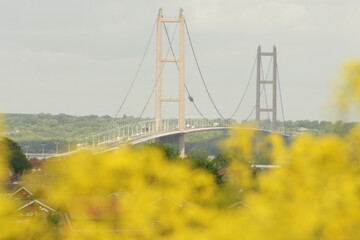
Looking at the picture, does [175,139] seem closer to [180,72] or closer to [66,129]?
[180,72]

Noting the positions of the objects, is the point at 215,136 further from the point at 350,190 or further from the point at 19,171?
the point at 350,190

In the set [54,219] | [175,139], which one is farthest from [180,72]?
[54,219]

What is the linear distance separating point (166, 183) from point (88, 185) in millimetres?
972

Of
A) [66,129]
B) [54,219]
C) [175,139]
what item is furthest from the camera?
[66,129]

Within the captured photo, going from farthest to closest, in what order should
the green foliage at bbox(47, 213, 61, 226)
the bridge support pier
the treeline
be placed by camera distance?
the treeline, the bridge support pier, the green foliage at bbox(47, 213, 61, 226)

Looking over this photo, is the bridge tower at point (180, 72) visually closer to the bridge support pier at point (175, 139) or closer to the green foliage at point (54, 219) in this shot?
the bridge support pier at point (175, 139)

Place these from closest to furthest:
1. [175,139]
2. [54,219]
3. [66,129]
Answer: [54,219]
[175,139]
[66,129]

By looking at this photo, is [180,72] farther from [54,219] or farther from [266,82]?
[54,219]

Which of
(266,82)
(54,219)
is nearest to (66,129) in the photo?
(266,82)

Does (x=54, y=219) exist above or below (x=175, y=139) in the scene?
below

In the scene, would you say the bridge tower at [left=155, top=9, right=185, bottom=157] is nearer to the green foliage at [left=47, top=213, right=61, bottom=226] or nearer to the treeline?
the treeline

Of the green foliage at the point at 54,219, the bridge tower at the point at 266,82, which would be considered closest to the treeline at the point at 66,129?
the bridge tower at the point at 266,82

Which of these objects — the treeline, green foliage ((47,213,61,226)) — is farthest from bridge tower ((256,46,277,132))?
green foliage ((47,213,61,226))

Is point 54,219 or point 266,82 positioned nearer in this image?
point 54,219
